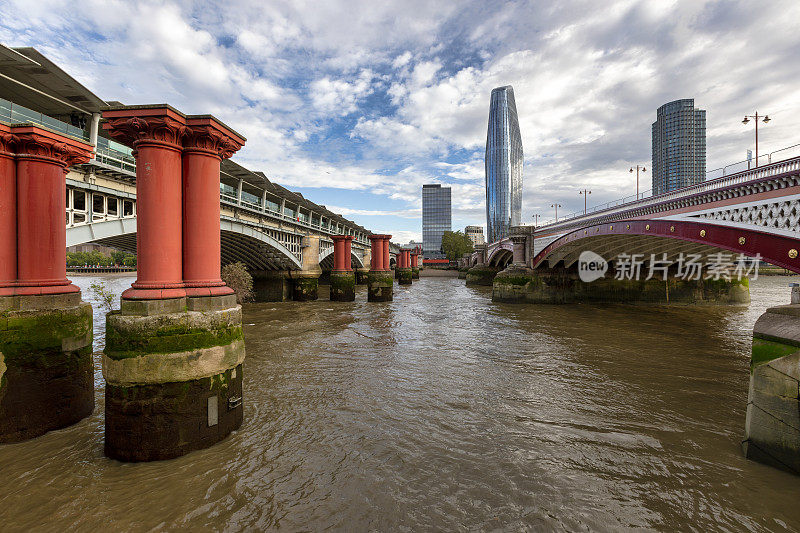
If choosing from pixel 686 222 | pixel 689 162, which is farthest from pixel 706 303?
pixel 689 162

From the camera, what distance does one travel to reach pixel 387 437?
210 inches

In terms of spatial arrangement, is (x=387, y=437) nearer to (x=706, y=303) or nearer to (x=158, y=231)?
(x=158, y=231)

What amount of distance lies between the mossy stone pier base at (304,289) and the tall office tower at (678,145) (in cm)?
9744

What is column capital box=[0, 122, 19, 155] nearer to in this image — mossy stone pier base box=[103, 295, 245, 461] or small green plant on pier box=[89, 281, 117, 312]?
mossy stone pier base box=[103, 295, 245, 461]

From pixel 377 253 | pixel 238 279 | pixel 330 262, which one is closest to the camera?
pixel 238 279

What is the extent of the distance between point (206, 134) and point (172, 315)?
2489mm

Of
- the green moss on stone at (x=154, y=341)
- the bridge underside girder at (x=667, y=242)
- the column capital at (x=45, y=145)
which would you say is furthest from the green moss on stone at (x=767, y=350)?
the column capital at (x=45, y=145)

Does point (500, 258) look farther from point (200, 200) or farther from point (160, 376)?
point (160, 376)

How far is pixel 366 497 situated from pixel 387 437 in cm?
143

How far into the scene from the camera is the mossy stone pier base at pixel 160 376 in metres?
4.19

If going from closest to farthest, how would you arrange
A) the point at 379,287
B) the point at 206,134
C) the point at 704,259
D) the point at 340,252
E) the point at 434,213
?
the point at 206,134 → the point at 704,259 → the point at 340,252 → the point at 379,287 → the point at 434,213

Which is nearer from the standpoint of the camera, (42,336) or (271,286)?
(42,336)

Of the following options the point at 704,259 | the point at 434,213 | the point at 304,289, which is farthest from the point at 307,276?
the point at 434,213

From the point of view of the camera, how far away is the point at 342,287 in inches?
1016
